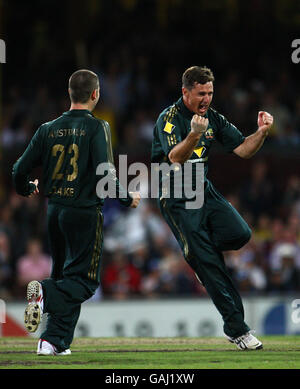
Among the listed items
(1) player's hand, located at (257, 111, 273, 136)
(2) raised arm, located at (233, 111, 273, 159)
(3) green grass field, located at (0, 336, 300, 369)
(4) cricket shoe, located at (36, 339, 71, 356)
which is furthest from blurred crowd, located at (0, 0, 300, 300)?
(4) cricket shoe, located at (36, 339, 71, 356)

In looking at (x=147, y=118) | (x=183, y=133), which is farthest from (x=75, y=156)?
(x=147, y=118)

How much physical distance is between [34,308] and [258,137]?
8.58 ft

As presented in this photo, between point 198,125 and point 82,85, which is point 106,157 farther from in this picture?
point 198,125

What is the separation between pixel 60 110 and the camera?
18594 millimetres

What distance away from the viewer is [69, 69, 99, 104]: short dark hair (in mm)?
8055

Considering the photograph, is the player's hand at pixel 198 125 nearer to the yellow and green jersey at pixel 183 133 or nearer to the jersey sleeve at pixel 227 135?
the yellow and green jersey at pixel 183 133

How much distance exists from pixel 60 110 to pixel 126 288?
5.27 meters

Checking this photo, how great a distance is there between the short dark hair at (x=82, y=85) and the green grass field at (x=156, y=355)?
7.30 feet

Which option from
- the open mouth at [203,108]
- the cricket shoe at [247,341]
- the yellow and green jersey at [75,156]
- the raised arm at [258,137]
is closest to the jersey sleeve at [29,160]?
the yellow and green jersey at [75,156]

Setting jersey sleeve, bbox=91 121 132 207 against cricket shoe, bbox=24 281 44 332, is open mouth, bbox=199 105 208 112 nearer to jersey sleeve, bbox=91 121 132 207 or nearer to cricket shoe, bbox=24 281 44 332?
jersey sleeve, bbox=91 121 132 207

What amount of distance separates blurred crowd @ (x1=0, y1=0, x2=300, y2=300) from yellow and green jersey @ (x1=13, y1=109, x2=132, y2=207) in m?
6.43

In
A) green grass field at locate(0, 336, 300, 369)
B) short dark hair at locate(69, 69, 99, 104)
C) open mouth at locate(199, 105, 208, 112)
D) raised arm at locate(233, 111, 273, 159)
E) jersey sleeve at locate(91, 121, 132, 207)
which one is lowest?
green grass field at locate(0, 336, 300, 369)

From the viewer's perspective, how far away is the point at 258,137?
341 inches
